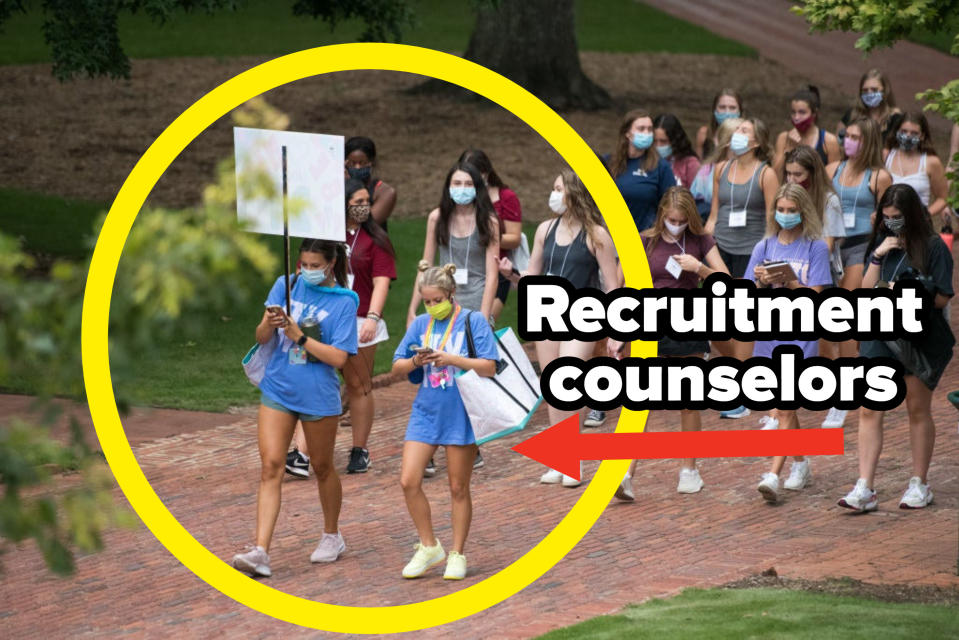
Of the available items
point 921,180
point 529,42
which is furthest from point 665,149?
point 529,42

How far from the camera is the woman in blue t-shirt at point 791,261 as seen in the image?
9570 millimetres

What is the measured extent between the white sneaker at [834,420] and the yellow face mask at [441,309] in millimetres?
4538

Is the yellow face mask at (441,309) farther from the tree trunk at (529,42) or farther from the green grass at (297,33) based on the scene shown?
the green grass at (297,33)

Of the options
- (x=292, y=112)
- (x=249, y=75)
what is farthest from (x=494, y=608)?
(x=292, y=112)

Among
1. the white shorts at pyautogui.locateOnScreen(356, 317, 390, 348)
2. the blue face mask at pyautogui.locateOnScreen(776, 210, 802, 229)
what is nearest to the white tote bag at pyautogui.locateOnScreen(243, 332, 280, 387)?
the white shorts at pyautogui.locateOnScreen(356, 317, 390, 348)

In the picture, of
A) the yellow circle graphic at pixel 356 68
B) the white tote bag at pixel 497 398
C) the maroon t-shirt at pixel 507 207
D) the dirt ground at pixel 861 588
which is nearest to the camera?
the yellow circle graphic at pixel 356 68

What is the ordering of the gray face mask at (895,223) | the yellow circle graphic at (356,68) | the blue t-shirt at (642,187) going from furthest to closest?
the blue t-shirt at (642,187), the gray face mask at (895,223), the yellow circle graphic at (356,68)

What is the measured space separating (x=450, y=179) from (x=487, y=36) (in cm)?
1952

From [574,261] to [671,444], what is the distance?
4.76ft

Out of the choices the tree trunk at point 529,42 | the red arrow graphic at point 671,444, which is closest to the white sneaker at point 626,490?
the red arrow graphic at point 671,444

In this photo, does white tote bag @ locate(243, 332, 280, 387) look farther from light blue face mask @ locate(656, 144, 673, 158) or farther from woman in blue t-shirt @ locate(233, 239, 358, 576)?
light blue face mask @ locate(656, 144, 673, 158)

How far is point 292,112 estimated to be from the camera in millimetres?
29953

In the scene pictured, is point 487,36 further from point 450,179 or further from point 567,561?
point 567,561

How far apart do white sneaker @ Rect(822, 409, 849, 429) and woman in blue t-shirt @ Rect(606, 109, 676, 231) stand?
Answer: 2.14 metres
